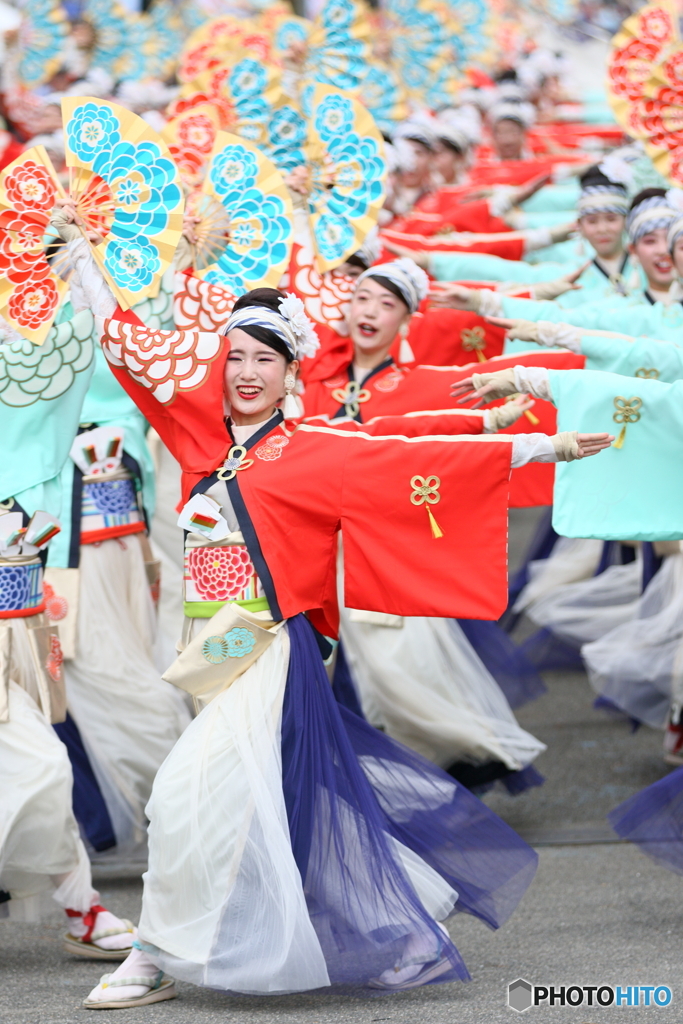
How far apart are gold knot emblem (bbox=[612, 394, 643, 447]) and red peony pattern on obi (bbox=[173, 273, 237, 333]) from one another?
1.06 meters

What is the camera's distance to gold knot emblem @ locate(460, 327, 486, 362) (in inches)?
195

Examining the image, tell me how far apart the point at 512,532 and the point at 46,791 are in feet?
19.1

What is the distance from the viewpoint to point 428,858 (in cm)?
338

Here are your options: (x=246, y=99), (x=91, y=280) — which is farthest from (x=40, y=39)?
(x=91, y=280)

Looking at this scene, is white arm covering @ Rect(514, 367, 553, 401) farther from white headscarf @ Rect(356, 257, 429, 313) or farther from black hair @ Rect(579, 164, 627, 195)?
black hair @ Rect(579, 164, 627, 195)

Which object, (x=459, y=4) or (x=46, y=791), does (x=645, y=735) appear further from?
(x=459, y=4)

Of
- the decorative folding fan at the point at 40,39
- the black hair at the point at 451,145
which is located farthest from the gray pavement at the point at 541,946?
the decorative folding fan at the point at 40,39

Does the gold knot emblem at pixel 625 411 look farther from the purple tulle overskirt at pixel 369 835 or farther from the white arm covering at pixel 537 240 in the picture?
the white arm covering at pixel 537 240

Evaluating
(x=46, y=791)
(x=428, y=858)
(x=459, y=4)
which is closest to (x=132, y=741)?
(x=46, y=791)

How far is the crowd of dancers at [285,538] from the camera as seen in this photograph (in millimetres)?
3201

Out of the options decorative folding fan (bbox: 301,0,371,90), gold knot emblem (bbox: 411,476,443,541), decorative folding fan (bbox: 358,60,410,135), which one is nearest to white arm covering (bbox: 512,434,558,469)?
gold knot emblem (bbox: 411,476,443,541)

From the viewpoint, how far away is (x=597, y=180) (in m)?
5.98

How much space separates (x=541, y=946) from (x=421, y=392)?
1.68 m

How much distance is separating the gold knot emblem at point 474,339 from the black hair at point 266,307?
1478 millimetres
